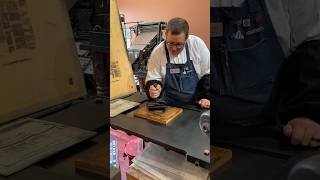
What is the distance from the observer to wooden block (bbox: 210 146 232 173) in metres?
0.60

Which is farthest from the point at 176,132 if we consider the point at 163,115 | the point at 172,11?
the point at 172,11

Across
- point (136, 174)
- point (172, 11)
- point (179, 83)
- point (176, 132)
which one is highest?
point (172, 11)

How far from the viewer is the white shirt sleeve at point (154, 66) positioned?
708mm

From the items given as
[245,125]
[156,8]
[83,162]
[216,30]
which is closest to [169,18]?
[156,8]

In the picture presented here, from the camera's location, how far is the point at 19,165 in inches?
25.3

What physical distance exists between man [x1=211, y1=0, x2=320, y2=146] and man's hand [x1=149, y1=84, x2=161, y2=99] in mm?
167

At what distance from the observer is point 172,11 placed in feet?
2.16

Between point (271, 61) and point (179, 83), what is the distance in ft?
0.71

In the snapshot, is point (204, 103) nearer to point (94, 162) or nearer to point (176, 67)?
point (176, 67)

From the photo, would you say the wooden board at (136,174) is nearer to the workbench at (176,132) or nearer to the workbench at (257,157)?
the workbench at (176,132)

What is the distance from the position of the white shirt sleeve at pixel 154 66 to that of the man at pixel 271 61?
17 cm

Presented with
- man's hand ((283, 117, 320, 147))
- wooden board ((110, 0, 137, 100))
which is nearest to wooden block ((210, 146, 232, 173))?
man's hand ((283, 117, 320, 147))

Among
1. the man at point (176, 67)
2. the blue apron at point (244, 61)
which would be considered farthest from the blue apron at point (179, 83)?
the blue apron at point (244, 61)

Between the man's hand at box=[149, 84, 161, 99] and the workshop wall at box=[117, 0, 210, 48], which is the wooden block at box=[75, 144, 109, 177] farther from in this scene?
the workshop wall at box=[117, 0, 210, 48]
